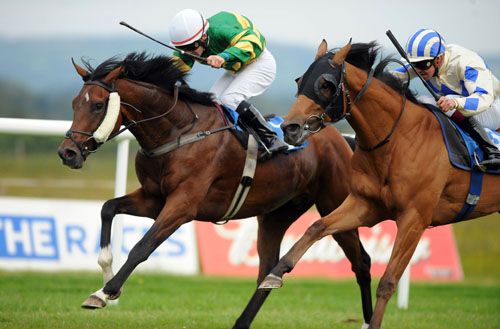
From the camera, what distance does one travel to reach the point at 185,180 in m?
6.16

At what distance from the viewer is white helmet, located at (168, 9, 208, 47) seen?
21.1ft

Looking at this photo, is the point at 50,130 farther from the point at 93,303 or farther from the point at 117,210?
the point at 93,303

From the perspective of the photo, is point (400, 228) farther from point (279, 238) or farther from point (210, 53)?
point (210, 53)

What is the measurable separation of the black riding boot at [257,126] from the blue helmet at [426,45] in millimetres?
1232

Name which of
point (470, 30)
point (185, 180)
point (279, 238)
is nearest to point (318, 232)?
point (185, 180)

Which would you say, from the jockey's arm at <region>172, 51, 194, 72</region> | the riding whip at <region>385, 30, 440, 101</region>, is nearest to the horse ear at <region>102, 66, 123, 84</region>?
the jockey's arm at <region>172, 51, 194, 72</region>

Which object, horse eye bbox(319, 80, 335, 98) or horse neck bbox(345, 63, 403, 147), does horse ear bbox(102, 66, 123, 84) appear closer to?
horse eye bbox(319, 80, 335, 98)

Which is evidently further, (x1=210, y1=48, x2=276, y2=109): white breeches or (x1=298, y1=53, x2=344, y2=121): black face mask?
(x1=210, y1=48, x2=276, y2=109): white breeches

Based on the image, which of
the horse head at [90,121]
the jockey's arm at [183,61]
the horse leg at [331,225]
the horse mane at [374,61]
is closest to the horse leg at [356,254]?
the horse leg at [331,225]

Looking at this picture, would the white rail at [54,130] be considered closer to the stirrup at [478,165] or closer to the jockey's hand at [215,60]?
the jockey's hand at [215,60]

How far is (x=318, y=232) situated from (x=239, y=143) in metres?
1.18

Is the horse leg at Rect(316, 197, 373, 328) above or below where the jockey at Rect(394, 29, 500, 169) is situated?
below

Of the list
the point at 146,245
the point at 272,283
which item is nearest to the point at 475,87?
the point at 272,283

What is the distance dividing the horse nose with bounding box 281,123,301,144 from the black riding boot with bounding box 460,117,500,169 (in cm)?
148
